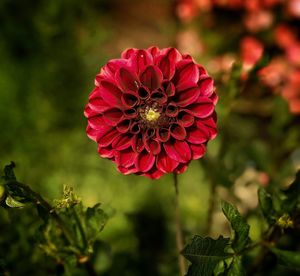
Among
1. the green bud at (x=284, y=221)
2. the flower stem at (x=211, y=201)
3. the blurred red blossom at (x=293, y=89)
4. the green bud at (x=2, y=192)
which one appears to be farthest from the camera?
the blurred red blossom at (x=293, y=89)

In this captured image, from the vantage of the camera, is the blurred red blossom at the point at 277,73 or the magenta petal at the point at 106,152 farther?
the blurred red blossom at the point at 277,73

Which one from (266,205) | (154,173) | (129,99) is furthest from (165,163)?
(266,205)

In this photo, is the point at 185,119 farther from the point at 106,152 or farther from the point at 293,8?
the point at 293,8

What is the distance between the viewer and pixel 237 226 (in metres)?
0.78

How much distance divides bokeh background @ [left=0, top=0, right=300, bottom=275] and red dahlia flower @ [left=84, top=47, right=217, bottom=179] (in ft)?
1.24

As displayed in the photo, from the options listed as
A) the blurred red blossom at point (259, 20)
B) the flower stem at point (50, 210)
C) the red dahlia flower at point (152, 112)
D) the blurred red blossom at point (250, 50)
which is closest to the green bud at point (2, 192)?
the flower stem at point (50, 210)

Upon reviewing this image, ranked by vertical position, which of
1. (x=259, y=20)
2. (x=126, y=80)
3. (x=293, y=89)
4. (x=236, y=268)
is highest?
(x=259, y=20)

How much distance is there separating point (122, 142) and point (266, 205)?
319 millimetres

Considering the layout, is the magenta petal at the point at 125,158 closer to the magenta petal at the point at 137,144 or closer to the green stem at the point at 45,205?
the magenta petal at the point at 137,144

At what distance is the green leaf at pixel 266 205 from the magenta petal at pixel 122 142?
0.28 meters

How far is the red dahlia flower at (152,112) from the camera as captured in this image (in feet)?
2.59

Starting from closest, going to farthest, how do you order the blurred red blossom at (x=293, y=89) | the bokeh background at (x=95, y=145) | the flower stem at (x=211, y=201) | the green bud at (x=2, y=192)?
the green bud at (x=2, y=192) → the flower stem at (x=211, y=201) → the bokeh background at (x=95, y=145) → the blurred red blossom at (x=293, y=89)

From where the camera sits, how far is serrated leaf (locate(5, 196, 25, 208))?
76 cm

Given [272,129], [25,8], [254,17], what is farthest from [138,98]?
[254,17]
